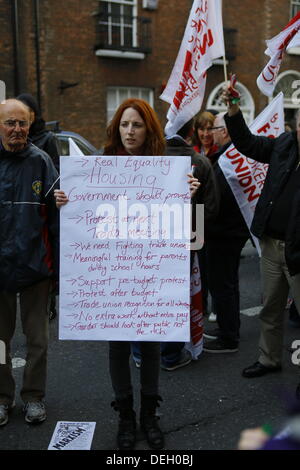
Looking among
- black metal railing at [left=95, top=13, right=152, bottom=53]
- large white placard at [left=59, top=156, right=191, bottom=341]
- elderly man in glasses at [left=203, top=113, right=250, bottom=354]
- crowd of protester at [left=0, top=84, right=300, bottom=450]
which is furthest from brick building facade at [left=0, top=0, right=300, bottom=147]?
large white placard at [left=59, top=156, right=191, bottom=341]

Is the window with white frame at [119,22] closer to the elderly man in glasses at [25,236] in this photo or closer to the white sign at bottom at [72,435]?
the elderly man in glasses at [25,236]

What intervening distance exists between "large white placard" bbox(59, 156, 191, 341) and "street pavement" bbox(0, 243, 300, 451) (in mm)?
596

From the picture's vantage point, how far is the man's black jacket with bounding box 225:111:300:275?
119 inches

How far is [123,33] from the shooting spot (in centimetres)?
1356

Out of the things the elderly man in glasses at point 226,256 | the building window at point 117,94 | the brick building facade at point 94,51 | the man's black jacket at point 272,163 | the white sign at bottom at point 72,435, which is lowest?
the white sign at bottom at point 72,435

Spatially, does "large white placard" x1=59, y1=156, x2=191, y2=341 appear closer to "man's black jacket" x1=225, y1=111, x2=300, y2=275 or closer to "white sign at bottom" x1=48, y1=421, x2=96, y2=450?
"white sign at bottom" x1=48, y1=421, x2=96, y2=450

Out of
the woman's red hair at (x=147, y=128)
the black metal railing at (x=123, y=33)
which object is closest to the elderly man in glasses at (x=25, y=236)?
the woman's red hair at (x=147, y=128)

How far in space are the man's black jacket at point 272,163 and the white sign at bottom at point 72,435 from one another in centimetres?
149

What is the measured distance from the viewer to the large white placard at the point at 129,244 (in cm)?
259

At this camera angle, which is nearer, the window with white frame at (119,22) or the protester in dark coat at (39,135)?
the protester in dark coat at (39,135)

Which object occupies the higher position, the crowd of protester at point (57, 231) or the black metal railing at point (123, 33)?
the black metal railing at point (123, 33)
